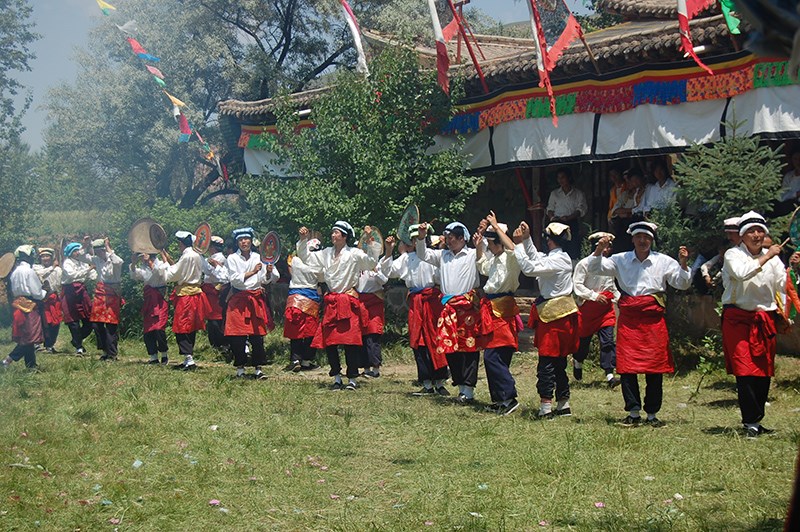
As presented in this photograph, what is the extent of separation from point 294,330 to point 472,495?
6.58m

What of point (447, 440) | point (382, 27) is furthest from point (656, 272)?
point (382, 27)

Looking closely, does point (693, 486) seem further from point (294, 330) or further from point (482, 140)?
point (482, 140)

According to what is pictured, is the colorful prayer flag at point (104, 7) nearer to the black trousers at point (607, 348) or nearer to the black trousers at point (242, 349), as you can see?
the black trousers at point (242, 349)

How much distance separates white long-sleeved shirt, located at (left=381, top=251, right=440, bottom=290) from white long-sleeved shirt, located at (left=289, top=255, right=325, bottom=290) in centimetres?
122

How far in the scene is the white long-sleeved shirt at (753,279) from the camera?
7.48 m

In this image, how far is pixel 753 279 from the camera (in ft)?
24.7

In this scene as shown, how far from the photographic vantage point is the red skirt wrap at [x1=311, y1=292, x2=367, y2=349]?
10586 millimetres

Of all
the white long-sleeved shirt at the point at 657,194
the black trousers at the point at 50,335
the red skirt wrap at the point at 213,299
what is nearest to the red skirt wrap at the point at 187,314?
the red skirt wrap at the point at 213,299

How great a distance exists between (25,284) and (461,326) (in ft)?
22.5

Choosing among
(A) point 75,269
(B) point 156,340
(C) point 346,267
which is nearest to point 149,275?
(B) point 156,340

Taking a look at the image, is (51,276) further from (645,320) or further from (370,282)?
(645,320)

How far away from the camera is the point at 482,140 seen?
14.5 metres

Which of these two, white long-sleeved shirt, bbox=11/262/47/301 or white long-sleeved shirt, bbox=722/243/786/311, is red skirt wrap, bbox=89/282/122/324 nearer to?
white long-sleeved shirt, bbox=11/262/47/301

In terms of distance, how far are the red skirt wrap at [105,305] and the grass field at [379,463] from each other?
3961 mm
